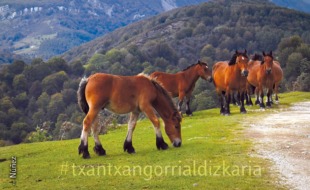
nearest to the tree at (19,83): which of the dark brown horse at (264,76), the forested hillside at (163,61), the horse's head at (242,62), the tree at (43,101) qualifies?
Result: the forested hillside at (163,61)

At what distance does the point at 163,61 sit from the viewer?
128 meters

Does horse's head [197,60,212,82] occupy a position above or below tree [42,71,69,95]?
above

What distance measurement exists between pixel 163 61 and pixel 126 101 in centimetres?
11716

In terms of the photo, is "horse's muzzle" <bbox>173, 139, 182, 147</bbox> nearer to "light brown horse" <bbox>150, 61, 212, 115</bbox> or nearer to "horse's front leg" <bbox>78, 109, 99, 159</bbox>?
"horse's front leg" <bbox>78, 109, 99, 159</bbox>

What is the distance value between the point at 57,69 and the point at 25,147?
308 ft

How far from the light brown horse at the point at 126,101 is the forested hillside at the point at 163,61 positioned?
1371cm

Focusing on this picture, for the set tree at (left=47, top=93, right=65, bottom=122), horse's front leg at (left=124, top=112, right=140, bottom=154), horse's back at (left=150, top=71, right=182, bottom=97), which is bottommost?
tree at (left=47, top=93, right=65, bottom=122)

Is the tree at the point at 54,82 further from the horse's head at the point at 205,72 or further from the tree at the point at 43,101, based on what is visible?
the horse's head at the point at 205,72

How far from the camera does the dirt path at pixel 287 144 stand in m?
8.79

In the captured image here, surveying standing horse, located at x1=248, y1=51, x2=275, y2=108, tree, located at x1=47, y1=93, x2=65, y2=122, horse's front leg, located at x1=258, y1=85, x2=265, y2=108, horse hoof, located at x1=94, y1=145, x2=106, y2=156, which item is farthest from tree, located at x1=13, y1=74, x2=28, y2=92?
horse hoof, located at x1=94, y1=145, x2=106, y2=156

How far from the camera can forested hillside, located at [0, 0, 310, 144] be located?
6462 cm

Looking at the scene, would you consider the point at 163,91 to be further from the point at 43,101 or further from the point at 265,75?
the point at 43,101

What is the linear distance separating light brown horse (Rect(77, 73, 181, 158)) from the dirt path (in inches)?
115

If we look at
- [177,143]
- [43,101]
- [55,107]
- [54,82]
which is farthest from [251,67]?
[54,82]
